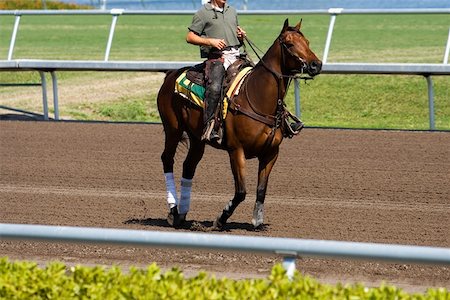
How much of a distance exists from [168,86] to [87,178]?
9.07ft

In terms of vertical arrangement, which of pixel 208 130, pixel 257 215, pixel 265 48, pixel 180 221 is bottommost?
pixel 265 48

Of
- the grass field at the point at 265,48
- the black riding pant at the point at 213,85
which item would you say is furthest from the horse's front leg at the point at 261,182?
the grass field at the point at 265,48

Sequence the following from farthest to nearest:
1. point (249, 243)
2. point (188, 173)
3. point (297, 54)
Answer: point (188, 173) < point (297, 54) < point (249, 243)

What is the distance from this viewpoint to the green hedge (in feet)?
17.7

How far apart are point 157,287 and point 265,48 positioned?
2238 centimetres

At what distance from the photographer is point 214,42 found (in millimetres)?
9977

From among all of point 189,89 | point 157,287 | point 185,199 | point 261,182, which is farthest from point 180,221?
point 157,287

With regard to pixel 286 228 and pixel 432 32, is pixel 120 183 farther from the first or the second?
pixel 432 32

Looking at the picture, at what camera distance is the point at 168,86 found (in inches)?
420

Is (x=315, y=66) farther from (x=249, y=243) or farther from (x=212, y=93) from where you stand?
(x=249, y=243)

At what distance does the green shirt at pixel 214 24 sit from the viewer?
33.2 ft

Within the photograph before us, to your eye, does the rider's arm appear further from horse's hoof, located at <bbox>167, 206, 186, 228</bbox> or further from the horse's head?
horse's hoof, located at <bbox>167, 206, 186, 228</bbox>

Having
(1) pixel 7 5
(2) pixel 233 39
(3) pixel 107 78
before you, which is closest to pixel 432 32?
(3) pixel 107 78

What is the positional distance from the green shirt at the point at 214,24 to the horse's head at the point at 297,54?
0.57m
